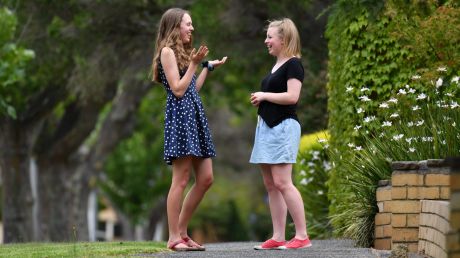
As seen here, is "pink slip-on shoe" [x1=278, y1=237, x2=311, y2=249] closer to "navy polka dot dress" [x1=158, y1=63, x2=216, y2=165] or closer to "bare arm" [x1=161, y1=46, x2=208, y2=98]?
"navy polka dot dress" [x1=158, y1=63, x2=216, y2=165]

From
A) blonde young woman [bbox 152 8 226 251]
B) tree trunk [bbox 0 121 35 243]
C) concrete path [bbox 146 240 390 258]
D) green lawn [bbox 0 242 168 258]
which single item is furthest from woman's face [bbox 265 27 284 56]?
tree trunk [bbox 0 121 35 243]

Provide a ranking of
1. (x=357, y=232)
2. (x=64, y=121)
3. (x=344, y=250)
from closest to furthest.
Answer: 1. (x=344, y=250)
2. (x=357, y=232)
3. (x=64, y=121)

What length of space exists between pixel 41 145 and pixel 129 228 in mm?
16500

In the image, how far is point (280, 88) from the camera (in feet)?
31.6

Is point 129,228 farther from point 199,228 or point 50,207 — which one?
point 50,207

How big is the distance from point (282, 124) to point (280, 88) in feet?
0.98

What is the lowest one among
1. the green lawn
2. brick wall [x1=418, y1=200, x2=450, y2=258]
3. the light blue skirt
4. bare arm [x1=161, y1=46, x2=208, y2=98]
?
the green lawn

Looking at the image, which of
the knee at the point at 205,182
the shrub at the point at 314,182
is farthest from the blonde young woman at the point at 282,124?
the shrub at the point at 314,182

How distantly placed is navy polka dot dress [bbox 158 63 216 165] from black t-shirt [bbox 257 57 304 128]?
→ 52 cm

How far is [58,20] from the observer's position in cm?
2044

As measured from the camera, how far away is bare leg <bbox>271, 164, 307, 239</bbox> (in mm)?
9508

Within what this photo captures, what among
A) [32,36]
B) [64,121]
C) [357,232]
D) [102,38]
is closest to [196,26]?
[102,38]

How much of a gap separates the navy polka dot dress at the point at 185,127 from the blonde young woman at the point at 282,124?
1.45 ft

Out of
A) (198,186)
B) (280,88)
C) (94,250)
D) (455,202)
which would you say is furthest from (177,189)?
(455,202)
